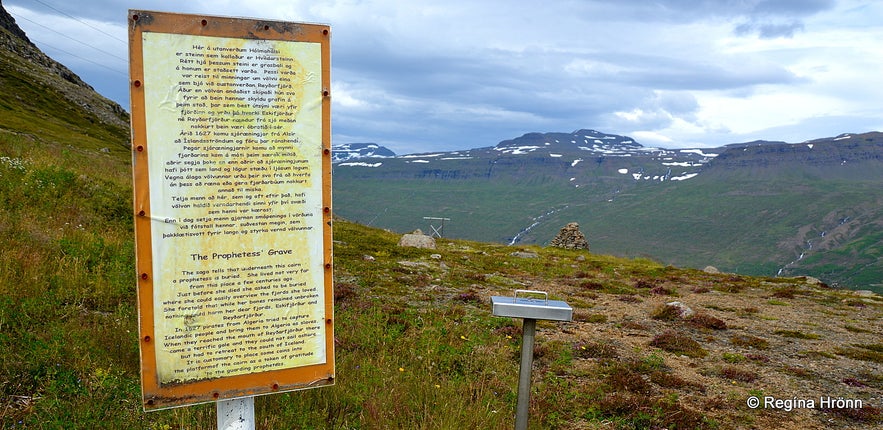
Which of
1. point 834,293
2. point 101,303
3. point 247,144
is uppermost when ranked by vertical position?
point 247,144

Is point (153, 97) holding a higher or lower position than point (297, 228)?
higher

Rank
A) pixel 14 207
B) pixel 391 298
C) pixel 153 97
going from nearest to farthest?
pixel 153 97 → pixel 14 207 → pixel 391 298

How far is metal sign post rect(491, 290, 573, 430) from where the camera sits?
5.35m

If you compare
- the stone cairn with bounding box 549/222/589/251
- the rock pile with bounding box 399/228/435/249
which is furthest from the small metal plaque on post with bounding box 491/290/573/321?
the stone cairn with bounding box 549/222/589/251

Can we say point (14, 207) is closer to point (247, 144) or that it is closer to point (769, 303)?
point (247, 144)

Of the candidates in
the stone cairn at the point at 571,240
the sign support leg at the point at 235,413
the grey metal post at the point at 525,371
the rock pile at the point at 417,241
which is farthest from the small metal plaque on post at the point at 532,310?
the stone cairn at the point at 571,240

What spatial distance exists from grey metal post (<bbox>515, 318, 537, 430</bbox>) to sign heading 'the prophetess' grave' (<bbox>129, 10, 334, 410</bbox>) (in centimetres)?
223

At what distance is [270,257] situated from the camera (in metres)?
4.43

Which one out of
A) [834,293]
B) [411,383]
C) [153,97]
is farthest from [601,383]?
[834,293]

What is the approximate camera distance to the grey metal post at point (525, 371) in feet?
18.3

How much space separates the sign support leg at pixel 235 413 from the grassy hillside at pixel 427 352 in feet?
2.94

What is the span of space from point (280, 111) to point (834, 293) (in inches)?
990

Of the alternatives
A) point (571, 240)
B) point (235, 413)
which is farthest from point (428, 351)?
point (571, 240)

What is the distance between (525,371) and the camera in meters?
5.61
